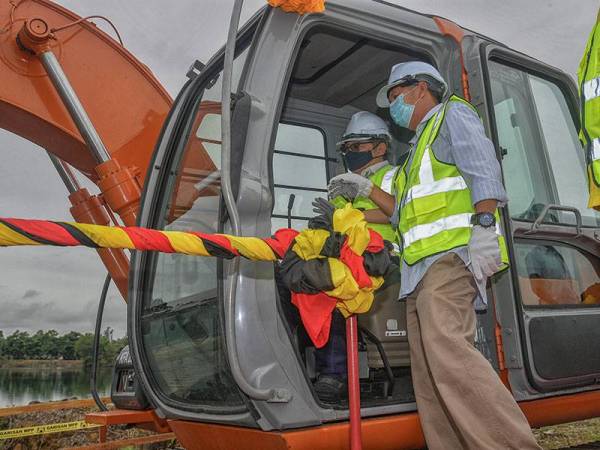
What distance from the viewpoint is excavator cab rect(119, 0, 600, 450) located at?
2.29 meters

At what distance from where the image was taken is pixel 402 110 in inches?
113

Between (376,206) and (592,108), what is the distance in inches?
55.1

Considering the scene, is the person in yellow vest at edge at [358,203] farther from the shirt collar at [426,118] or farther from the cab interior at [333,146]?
the shirt collar at [426,118]

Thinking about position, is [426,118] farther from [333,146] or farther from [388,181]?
[333,146]

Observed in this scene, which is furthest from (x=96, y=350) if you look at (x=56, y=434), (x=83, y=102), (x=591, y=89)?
(x=56, y=434)

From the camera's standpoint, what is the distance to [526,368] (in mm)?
2652

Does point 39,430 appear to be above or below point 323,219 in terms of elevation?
below

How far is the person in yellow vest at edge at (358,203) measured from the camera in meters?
2.67

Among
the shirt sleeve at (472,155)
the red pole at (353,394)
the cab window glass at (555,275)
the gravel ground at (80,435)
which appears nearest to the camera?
the red pole at (353,394)

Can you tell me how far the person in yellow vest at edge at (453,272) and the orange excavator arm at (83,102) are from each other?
174 cm

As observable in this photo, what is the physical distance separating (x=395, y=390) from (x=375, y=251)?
1075 mm

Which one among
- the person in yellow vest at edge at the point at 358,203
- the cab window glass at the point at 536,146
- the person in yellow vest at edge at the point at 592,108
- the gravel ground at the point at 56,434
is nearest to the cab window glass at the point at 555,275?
the cab window glass at the point at 536,146

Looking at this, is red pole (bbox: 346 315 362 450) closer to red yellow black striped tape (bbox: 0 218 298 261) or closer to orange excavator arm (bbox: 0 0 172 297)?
red yellow black striped tape (bbox: 0 218 298 261)

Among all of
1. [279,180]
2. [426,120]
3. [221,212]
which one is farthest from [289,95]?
[221,212]
